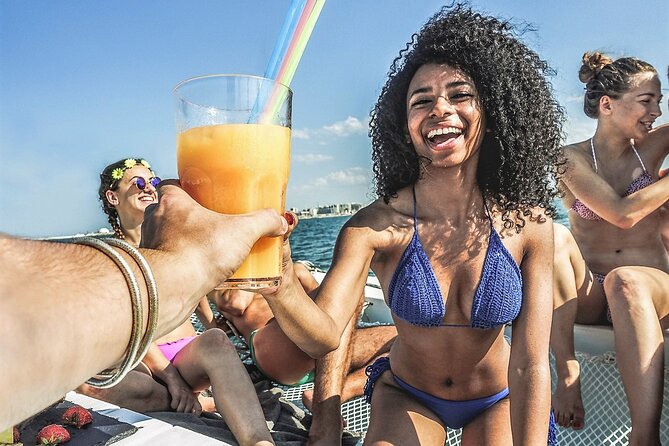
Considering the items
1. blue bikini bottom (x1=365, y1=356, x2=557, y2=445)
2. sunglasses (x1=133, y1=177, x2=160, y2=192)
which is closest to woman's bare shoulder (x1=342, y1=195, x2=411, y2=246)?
blue bikini bottom (x1=365, y1=356, x2=557, y2=445)

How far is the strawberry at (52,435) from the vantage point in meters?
1.85

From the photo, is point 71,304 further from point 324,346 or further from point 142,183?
point 142,183

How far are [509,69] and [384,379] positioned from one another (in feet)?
4.68

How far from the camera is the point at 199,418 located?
298 centimetres

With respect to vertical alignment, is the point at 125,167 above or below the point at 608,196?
above

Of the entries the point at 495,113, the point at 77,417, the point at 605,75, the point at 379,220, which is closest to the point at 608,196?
the point at 605,75

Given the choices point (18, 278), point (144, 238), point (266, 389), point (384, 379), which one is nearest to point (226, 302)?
point (266, 389)

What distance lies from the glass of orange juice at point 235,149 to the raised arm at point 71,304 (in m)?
0.23

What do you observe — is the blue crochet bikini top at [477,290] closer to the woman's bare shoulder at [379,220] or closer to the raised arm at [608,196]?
the woman's bare shoulder at [379,220]

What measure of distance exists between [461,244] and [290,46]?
1.29 m

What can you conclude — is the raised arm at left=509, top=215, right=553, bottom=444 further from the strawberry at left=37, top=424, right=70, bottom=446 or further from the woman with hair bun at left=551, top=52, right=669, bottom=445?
the strawberry at left=37, top=424, right=70, bottom=446

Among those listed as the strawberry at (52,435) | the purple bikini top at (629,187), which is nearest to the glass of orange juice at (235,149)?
the strawberry at (52,435)

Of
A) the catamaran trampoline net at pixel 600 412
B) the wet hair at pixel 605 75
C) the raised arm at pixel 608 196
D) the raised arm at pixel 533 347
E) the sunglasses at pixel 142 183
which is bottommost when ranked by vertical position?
the catamaran trampoline net at pixel 600 412

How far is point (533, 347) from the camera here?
2.13 m
